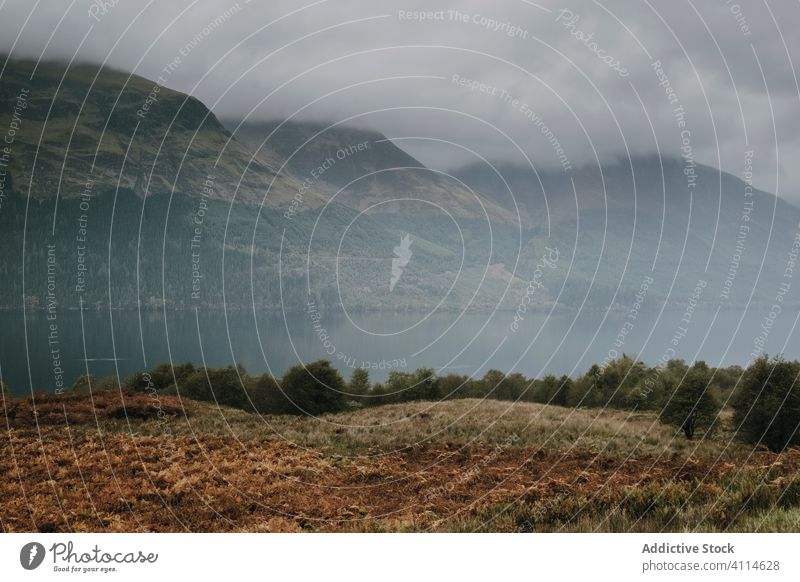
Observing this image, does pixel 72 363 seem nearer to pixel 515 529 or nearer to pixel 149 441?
pixel 149 441

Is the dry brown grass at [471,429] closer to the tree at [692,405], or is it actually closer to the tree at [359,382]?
the tree at [692,405]

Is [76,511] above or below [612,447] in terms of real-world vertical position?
below

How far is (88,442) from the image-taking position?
18703mm

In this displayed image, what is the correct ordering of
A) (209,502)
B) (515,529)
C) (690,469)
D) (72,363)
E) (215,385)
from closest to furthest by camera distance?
(515,529)
(209,502)
(690,469)
(215,385)
(72,363)

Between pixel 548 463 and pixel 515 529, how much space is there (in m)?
4.65

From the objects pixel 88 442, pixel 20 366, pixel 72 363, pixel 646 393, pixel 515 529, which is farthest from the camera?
pixel 72 363

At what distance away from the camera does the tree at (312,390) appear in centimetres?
3074

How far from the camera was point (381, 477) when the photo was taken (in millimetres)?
16359

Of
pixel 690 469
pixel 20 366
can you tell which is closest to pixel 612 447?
pixel 690 469

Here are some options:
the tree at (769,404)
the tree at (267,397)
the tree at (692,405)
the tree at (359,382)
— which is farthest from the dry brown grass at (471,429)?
the tree at (359,382)

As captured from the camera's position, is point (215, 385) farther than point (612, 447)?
Yes

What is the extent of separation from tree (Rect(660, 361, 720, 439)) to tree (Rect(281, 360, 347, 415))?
1552cm

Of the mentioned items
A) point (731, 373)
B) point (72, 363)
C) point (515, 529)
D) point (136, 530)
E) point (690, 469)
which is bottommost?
point (72, 363)

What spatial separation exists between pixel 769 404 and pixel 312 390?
1985 centimetres
